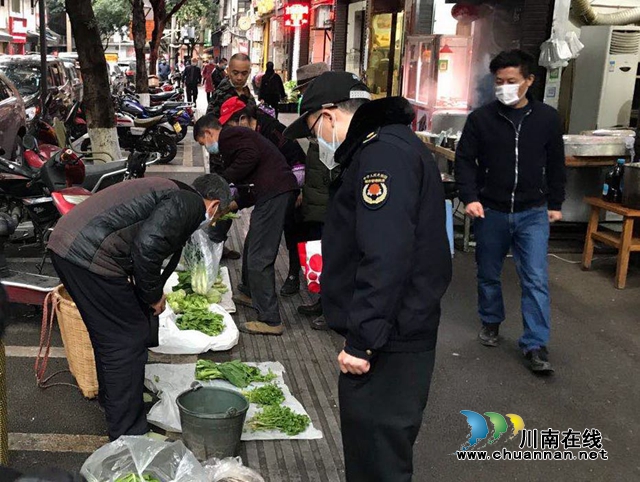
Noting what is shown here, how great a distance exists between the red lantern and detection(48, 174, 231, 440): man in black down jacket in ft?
30.2

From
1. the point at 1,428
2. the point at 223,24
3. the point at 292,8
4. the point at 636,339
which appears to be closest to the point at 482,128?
the point at 636,339

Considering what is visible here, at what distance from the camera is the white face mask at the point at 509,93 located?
5.26 metres

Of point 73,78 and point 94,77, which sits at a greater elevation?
point 94,77

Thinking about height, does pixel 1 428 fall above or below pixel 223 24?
below

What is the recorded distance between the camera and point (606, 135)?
859 centimetres

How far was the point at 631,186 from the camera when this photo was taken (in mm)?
7332

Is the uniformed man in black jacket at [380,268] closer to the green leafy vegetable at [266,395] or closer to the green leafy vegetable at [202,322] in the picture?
the green leafy vegetable at [266,395]

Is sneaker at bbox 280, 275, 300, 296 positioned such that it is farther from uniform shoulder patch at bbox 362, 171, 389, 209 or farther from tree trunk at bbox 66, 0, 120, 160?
uniform shoulder patch at bbox 362, 171, 389, 209

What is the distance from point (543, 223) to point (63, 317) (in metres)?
3.32

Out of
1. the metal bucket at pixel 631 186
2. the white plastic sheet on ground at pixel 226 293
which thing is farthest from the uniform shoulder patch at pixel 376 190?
the metal bucket at pixel 631 186

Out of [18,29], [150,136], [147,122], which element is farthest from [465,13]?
[18,29]

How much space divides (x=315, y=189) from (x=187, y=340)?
163 centimetres

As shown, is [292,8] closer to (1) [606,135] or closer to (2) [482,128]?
(1) [606,135]

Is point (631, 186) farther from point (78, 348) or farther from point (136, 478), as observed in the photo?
point (136, 478)
